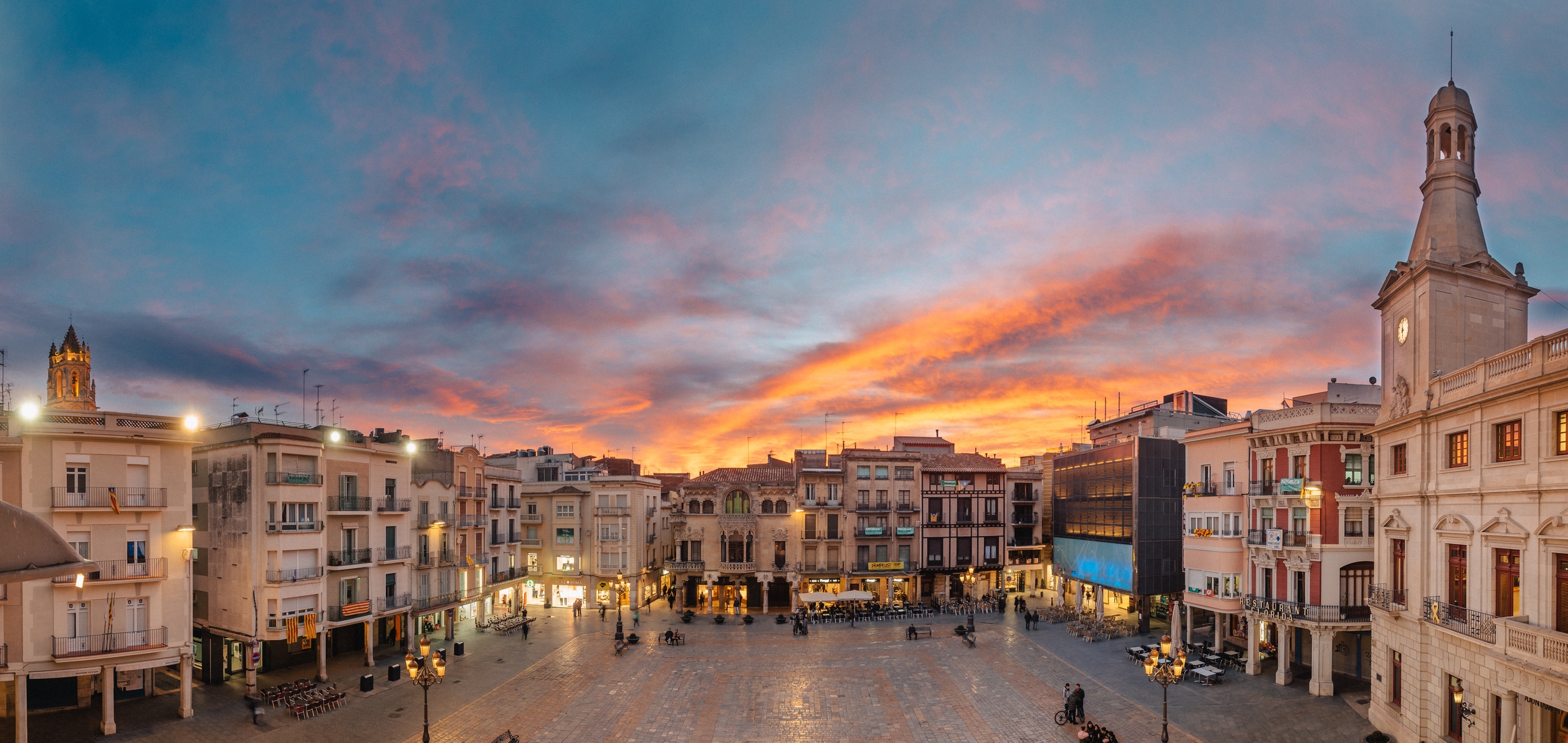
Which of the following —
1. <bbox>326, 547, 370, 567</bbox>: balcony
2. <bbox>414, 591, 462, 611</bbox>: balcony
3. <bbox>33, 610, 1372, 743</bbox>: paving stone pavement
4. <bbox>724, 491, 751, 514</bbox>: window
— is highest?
<bbox>326, 547, 370, 567</bbox>: balcony

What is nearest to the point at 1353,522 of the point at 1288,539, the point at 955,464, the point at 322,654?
the point at 1288,539

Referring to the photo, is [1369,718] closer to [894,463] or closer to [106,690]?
[894,463]

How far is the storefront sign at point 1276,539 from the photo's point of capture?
3872 cm

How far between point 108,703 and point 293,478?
1064cm

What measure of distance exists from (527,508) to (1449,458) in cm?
5858

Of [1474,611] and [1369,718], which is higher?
[1474,611]

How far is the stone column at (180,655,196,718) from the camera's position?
32344mm

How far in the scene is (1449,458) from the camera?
85.9 ft

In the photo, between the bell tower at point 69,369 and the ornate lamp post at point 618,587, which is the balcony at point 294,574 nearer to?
the ornate lamp post at point 618,587

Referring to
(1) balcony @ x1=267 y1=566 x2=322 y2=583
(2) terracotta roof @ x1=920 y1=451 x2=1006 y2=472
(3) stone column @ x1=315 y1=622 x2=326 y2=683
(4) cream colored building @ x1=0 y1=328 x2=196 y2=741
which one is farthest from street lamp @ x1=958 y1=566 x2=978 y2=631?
(4) cream colored building @ x1=0 y1=328 x2=196 y2=741

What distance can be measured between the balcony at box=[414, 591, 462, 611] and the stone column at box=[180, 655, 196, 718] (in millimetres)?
12744

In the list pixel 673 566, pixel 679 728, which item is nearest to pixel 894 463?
pixel 673 566

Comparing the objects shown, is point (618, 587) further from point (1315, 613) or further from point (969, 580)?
point (1315, 613)

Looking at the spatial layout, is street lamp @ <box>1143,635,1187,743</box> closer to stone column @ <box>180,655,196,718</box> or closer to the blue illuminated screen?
the blue illuminated screen
